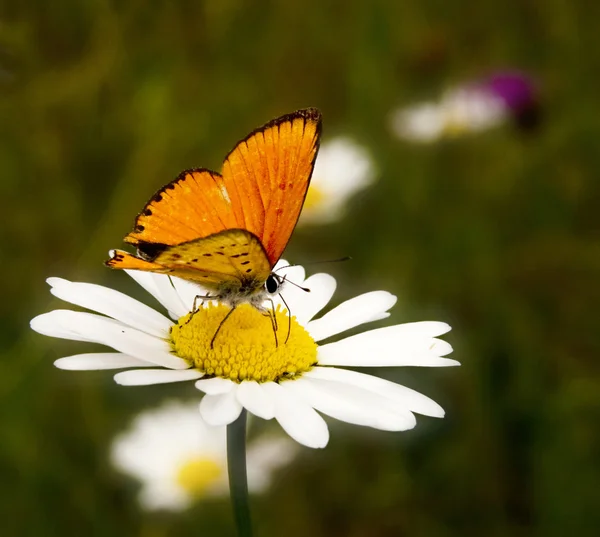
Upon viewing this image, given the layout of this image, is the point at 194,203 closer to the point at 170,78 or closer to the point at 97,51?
the point at 97,51

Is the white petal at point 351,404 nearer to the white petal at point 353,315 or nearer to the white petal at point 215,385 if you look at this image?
the white petal at point 215,385

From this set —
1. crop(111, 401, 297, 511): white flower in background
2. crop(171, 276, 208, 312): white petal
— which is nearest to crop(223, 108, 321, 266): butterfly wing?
crop(171, 276, 208, 312): white petal

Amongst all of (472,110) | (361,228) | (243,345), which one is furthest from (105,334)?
(472,110)

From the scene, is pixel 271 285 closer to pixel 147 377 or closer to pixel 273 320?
pixel 273 320

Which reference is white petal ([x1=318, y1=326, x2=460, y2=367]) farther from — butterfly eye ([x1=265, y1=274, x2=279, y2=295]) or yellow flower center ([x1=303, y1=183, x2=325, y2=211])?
yellow flower center ([x1=303, y1=183, x2=325, y2=211])

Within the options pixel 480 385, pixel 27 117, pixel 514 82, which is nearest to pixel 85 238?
pixel 27 117

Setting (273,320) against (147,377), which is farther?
(273,320)

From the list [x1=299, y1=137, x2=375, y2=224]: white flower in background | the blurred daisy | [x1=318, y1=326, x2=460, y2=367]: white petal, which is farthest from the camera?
the blurred daisy

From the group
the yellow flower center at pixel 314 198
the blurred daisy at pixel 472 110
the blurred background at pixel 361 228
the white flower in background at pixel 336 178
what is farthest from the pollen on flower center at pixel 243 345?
the blurred daisy at pixel 472 110
